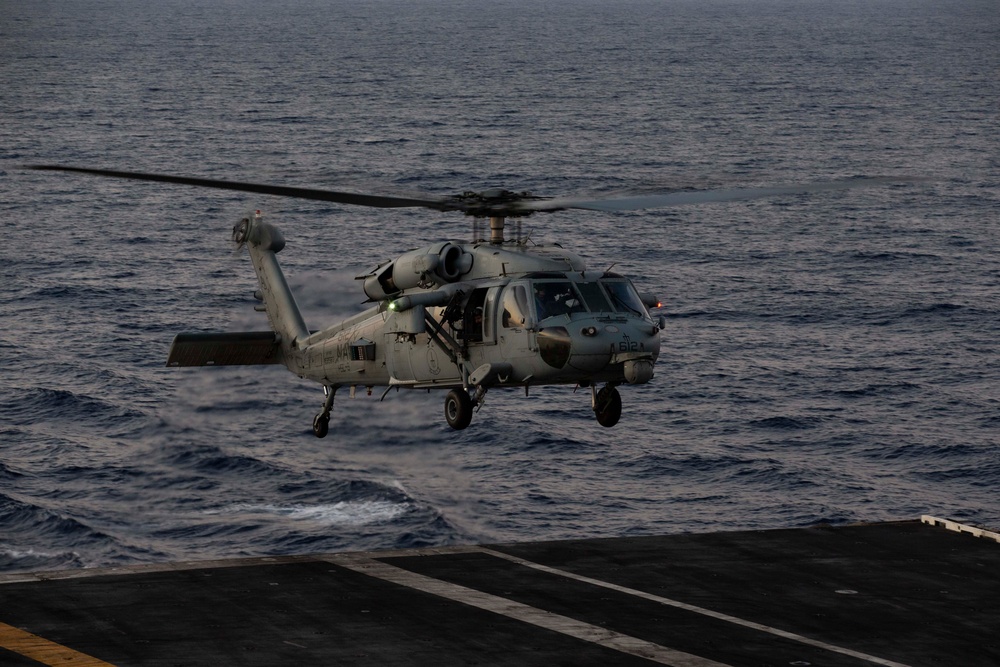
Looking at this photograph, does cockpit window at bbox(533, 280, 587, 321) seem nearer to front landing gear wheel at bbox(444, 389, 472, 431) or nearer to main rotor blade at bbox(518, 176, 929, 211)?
main rotor blade at bbox(518, 176, 929, 211)

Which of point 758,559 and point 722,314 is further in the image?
point 722,314

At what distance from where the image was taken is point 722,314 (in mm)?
88500

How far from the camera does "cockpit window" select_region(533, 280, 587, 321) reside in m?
31.1

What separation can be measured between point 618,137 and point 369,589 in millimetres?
114695

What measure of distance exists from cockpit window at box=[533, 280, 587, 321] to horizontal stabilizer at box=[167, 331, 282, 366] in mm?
10184

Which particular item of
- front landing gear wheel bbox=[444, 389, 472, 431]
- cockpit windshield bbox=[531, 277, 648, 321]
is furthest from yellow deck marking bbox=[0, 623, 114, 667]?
cockpit windshield bbox=[531, 277, 648, 321]

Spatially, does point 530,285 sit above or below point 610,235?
above

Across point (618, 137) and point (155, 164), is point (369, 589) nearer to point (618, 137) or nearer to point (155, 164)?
point (155, 164)

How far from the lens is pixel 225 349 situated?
126 feet

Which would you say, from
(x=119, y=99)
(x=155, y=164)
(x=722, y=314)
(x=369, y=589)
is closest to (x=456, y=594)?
(x=369, y=589)

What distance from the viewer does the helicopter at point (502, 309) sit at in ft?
99.4

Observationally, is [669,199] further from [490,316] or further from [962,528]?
[962,528]

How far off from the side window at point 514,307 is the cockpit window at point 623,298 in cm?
179

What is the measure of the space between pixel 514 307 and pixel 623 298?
235 cm
